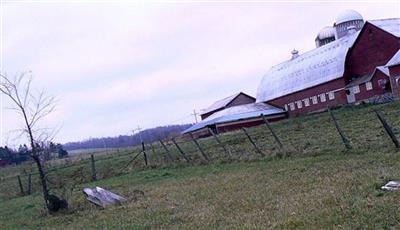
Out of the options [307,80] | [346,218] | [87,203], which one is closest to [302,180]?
[346,218]

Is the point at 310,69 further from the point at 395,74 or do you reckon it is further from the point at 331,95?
the point at 395,74

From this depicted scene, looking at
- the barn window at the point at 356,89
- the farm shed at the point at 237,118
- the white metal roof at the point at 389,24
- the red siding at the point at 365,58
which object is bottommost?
the farm shed at the point at 237,118

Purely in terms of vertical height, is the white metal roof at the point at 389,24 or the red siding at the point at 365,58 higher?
the white metal roof at the point at 389,24

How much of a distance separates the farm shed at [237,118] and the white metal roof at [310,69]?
2.49 metres

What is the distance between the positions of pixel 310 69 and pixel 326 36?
50.7 feet

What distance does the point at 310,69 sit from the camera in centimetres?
6019

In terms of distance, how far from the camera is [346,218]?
23.1 ft

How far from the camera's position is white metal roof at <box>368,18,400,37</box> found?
165 ft

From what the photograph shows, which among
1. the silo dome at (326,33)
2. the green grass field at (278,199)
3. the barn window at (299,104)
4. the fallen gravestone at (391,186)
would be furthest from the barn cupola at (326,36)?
the fallen gravestone at (391,186)

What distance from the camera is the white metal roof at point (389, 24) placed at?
5028cm

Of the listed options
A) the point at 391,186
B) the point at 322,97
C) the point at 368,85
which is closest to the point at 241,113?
the point at 322,97

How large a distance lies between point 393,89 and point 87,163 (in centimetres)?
2682

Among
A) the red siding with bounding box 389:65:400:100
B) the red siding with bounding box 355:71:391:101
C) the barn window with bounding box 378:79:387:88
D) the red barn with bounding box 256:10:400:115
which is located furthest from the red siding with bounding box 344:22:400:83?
the red siding with bounding box 389:65:400:100

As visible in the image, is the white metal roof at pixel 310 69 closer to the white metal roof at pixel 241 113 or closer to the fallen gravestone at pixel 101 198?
the white metal roof at pixel 241 113
